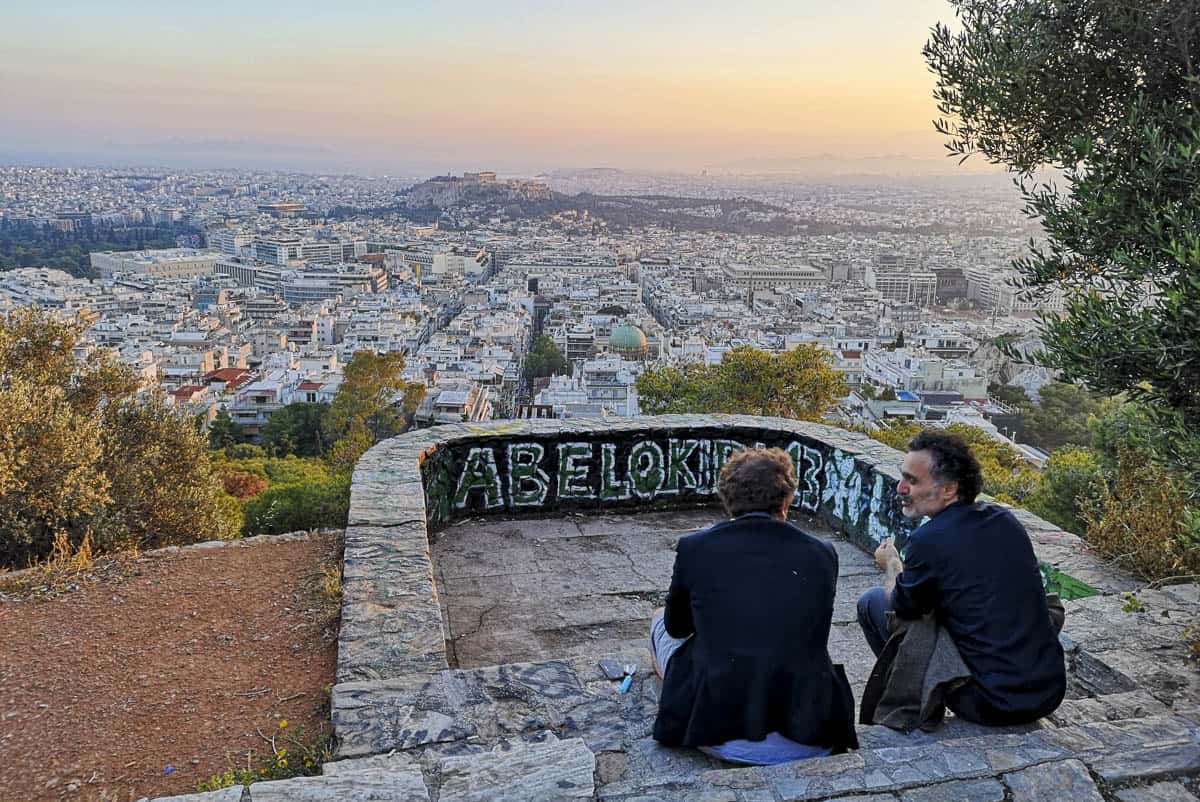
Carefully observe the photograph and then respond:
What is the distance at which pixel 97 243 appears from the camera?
12181cm

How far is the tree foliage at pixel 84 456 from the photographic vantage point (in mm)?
6465

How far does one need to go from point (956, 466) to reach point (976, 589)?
0.95 feet

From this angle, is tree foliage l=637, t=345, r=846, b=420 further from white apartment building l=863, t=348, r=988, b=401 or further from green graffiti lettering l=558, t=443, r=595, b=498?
white apartment building l=863, t=348, r=988, b=401

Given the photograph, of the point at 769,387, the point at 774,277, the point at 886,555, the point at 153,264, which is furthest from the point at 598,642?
the point at 153,264

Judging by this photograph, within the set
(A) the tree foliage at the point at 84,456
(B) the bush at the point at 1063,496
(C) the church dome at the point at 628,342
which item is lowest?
(C) the church dome at the point at 628,342

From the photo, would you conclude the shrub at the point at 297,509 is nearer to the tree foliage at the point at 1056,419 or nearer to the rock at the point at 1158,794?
the rock at the point at 1158,794

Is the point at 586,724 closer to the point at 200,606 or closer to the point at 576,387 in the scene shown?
the point at 200,606

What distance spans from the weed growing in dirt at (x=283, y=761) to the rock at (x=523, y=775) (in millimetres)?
506

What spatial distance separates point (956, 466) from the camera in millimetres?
2154

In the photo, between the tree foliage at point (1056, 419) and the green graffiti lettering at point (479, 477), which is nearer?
the green graffiti lettering at point (479, 477)

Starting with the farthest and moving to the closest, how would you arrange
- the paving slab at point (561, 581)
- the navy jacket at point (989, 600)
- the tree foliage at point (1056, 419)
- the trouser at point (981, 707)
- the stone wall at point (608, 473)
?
the tree foliage at point (1056, 419), the stone wall at point (608, 473), the paving slab at point (561, 581), the trouser at point (981, 707), the navy jacket at point (989, 600)

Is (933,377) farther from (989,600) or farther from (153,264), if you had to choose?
(153,264)

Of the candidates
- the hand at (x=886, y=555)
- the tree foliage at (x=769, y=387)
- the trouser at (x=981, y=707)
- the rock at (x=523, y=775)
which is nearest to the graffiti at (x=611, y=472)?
the hand at (x=886, y=555)

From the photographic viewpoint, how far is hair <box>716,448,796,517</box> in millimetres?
2096
